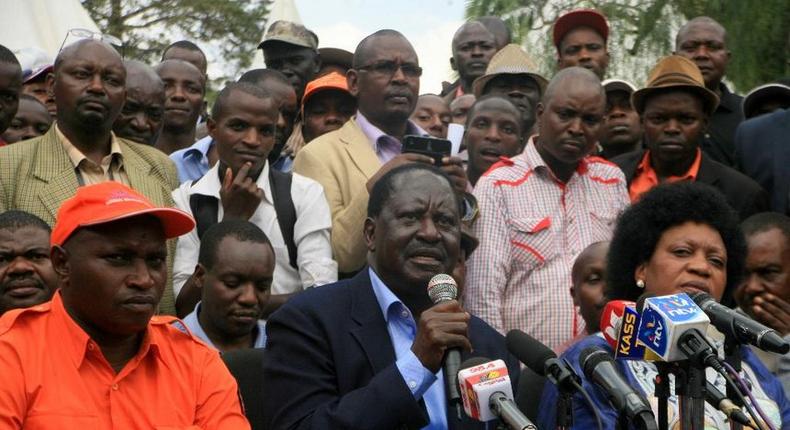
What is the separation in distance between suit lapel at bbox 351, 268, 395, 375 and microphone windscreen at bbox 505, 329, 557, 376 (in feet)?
3.75

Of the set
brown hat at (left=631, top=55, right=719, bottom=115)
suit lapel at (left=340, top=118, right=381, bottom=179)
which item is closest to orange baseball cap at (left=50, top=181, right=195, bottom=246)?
suit lapel at (left=340, top=118, right=381, bottom=179)

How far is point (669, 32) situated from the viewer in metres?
11.1

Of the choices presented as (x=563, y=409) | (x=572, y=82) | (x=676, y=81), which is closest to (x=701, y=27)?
(x=676, y=81)

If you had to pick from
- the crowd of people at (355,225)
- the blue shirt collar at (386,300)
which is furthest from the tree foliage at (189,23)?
the blue shirt collar at (386,300)

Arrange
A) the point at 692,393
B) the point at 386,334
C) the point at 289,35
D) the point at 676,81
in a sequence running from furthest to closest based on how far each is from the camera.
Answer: the point at 289,35, the point at 676,81, the point at 386,334, the point at 692,393

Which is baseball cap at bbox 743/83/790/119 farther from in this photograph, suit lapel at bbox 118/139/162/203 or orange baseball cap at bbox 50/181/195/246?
Result: orange baseball cap at bbox 50/181/195/246

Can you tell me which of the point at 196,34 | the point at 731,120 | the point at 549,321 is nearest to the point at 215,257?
the point at 549,321

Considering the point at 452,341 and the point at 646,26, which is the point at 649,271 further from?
the point at 646,26

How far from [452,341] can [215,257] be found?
2.57m

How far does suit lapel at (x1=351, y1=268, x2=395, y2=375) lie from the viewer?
594cm

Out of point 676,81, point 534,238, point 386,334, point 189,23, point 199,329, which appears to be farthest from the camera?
point 189,23

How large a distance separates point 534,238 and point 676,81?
167 cm

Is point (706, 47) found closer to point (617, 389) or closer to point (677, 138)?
point (677, 138)

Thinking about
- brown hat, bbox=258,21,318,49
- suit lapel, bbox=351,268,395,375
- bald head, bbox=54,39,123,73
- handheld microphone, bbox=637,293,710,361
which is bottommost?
suit lapel, bbox=351,268,395,375
